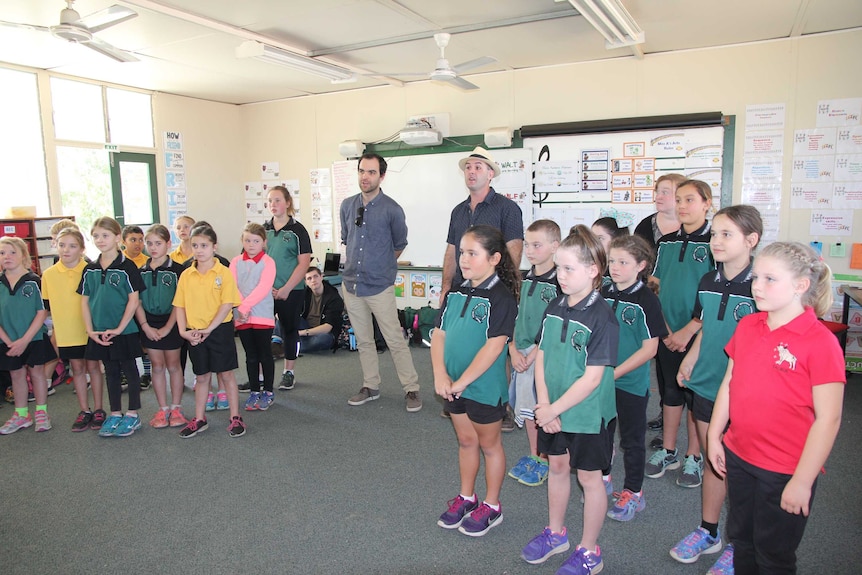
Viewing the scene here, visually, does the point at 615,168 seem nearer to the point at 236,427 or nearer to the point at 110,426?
the point at 236,427

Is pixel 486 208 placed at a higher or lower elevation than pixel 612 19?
lower

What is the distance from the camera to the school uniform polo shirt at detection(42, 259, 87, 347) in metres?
3.67

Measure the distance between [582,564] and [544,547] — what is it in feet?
0.62

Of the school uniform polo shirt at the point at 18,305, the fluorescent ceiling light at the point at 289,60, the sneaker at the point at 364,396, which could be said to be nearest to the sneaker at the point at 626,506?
the sneaker at the point at 364,396

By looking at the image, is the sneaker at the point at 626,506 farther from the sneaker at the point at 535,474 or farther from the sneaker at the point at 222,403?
the sneaker at the point at 222,403

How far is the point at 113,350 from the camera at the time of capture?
12.0 ft

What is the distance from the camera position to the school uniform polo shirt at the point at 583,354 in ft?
6.61

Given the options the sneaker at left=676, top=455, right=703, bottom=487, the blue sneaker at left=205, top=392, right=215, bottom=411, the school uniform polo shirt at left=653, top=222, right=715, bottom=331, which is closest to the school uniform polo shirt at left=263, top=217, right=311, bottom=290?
the blue sneaker at left=205, top=392, right=215, bottom=411

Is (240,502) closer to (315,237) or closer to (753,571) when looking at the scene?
(753,571)

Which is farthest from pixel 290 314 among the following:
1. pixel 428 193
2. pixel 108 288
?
pixel 428 193

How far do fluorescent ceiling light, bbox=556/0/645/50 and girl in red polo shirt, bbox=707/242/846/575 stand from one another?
7.88 feet

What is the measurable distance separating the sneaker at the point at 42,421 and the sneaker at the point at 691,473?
153 inches

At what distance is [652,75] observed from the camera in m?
5.35

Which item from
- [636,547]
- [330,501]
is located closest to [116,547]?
[330,501]
